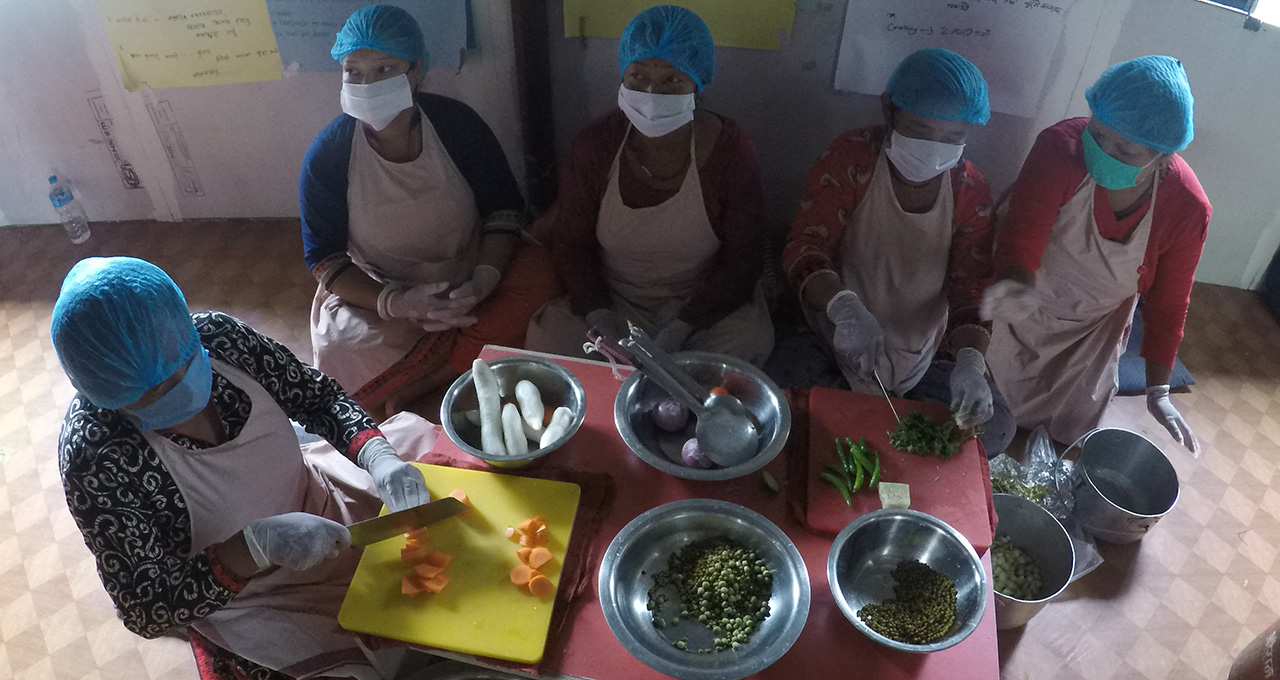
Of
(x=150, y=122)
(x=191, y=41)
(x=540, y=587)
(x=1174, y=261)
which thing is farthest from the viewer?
(x=150, y=122)

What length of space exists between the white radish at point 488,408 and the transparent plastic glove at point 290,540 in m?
0.34

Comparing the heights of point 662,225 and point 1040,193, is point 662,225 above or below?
below

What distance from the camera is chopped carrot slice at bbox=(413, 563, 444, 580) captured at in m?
1.33

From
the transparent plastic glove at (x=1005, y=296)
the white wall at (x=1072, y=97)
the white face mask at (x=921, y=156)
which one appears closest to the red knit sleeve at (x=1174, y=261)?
the transparent plastic glove at (x=1005, y=296)

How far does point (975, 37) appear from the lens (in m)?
2.31

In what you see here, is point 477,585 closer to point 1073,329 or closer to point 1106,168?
point 1106,168

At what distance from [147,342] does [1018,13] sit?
8.05 ft

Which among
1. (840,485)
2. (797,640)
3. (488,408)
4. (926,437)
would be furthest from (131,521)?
(926,437)

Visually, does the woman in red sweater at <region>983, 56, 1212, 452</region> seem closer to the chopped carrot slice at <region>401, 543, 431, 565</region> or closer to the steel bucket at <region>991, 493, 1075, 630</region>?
the steel bucket at <region>991, 493, 1075, 630</region>

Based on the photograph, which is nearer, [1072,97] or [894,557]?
[894,557]

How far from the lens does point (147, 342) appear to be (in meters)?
1.23

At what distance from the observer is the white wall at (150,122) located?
276cm

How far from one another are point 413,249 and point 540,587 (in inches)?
56.0

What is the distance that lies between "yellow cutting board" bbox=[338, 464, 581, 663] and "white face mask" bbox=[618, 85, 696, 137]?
39.7 inches
